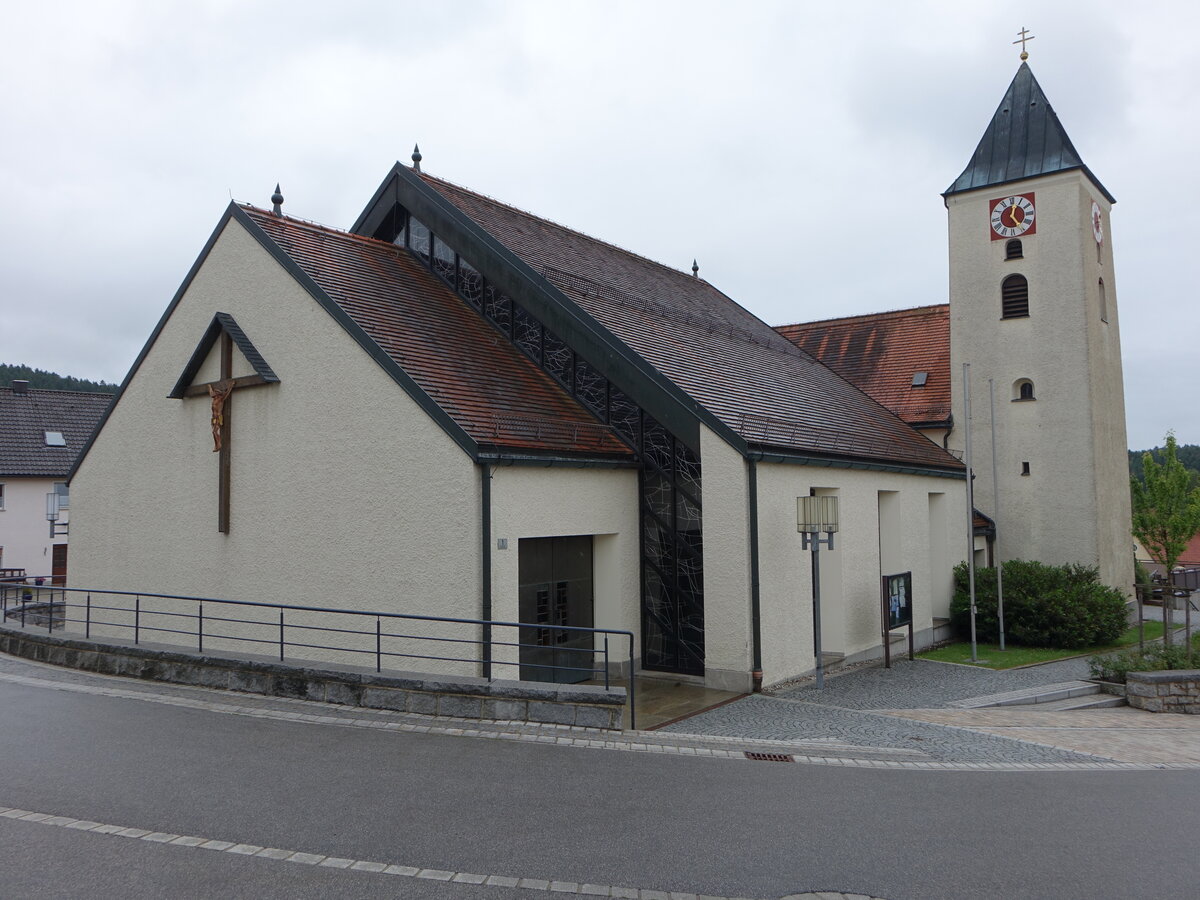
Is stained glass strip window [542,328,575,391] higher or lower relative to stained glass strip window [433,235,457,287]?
lower

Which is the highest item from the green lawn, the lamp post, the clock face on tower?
the clock face on tower

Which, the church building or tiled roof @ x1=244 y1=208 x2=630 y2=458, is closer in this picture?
the church building

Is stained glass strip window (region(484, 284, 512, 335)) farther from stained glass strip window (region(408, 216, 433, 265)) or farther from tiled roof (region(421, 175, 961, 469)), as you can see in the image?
stained glass strip window (region(408, 216, 433, 265))

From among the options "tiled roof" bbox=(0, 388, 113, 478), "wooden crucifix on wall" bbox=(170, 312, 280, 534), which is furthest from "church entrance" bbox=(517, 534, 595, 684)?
"tiled roof" bbox=(0, 388, 113, 478)

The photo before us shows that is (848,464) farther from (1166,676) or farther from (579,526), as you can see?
(1166,676)

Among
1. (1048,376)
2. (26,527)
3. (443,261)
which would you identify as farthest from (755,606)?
(26,527)

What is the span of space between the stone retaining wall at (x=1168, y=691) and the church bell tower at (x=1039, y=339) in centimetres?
696

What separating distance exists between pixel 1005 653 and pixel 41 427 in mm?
35621

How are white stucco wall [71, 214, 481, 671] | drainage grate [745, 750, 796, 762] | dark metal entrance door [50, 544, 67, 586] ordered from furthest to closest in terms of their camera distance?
dark metal entrance door [50, 544, 67, 586] < white stucco wall [71, 214, 481, 671] < drainage grate [745, 750, 796, 762]

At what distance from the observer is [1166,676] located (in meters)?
13.7

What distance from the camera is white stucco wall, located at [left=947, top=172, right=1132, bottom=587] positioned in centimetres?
2164

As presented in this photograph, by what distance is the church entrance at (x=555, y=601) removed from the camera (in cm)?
1299

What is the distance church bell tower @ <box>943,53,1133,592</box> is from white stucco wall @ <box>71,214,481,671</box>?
14073 millimetres

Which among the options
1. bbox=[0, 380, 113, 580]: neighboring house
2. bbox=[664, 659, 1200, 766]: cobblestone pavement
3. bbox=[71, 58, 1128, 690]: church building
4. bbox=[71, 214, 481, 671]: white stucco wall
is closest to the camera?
bbox=[664, 659, 1200, 766]: cobblestone pavement
